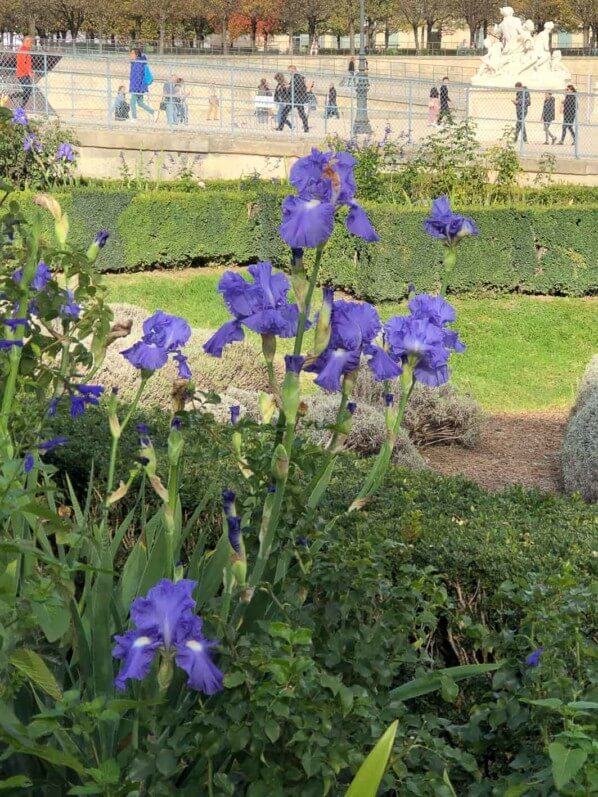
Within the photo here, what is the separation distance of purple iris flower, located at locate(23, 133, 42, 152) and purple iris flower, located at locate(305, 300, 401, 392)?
492 inches

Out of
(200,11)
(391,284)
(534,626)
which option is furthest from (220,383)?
(200,11)

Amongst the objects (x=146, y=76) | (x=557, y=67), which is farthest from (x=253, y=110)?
(x=557, y=67)

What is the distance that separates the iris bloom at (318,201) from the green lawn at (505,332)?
258 inches

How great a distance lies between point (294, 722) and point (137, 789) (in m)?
0.30

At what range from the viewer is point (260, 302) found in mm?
2238

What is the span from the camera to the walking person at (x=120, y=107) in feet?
69.4

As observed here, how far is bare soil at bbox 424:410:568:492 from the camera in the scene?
700 cm

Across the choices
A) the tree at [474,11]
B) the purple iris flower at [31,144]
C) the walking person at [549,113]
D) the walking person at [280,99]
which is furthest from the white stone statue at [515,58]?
the tree at [474,11]

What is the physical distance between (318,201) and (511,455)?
5637 millimetres

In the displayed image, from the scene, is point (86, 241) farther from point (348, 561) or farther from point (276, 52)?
point (276, 52)

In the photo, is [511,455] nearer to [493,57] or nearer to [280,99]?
[280,99]

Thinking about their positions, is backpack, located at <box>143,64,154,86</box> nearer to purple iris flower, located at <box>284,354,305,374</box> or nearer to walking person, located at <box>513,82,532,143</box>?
walking person, located at <box>513,82,532,143</box>

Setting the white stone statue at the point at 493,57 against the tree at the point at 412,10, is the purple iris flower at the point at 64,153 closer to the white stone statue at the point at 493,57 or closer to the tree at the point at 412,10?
the white stone statue at the point at 493,57

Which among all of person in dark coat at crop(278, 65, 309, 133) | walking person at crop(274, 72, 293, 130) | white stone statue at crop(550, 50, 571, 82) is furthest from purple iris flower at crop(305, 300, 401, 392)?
white stone statue at crop(550, 50, 571, 82)
